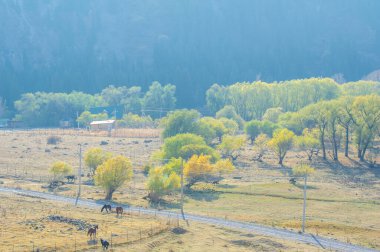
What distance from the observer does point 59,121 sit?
166m

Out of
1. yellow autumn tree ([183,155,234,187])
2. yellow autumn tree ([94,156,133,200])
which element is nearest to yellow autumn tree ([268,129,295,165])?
yellow autumn tree ([183,155,234,187])

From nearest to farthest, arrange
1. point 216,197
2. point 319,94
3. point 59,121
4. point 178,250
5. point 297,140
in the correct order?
point 178,250 < point 216,197 < point 297,140 < point 319,94 < point 59,121

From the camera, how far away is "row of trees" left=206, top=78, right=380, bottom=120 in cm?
14738

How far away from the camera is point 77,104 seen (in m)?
172

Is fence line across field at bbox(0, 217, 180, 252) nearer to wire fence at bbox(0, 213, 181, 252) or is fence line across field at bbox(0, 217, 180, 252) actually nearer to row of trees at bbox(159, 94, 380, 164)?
wire fence at bbox(0, 213, 181, 252)

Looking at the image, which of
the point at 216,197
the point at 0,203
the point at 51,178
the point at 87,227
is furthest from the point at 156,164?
the point at 87,227

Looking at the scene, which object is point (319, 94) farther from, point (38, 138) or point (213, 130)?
point (38, 138)

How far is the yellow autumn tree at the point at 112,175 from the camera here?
2422 inches

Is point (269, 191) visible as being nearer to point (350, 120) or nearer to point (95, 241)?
point (95, 241)

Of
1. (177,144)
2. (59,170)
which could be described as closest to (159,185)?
(59,170)

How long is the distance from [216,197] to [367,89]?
99756mm

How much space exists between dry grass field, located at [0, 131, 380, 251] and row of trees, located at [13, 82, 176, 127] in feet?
200

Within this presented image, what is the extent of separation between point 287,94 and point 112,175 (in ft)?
315

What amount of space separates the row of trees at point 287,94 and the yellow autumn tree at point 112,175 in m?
88.2
